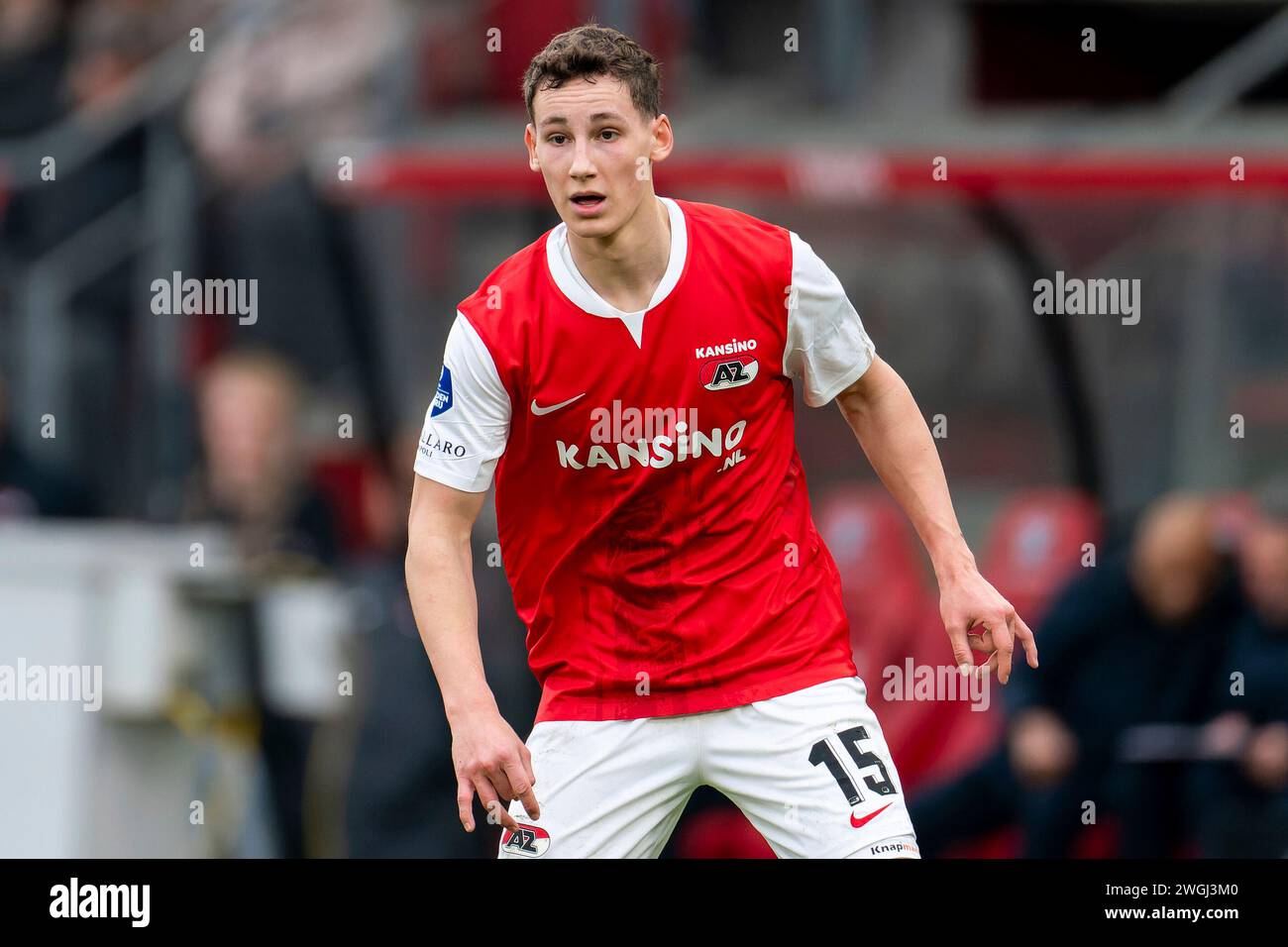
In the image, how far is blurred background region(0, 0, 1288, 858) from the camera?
833cm

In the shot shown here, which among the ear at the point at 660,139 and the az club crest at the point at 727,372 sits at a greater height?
the ear at the point at 660,139

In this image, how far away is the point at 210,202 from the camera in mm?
10906

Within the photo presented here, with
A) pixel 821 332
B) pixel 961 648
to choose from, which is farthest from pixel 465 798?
pixel 821 332

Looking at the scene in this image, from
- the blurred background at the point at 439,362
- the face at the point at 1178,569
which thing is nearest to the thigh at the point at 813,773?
the blurred background at the point at 439,362

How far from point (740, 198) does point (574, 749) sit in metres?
4.97

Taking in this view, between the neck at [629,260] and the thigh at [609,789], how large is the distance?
0.98 meters

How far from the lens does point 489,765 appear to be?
459cm

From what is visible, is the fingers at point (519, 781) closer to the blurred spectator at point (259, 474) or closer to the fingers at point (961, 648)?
the fingers at point (961, 648)

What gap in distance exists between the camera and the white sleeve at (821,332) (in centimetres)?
503

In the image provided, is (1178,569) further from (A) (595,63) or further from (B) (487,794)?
(B) (487,794)

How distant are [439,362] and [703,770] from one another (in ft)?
17.8

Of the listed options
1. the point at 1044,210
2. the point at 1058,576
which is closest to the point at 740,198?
the point at 1044,210

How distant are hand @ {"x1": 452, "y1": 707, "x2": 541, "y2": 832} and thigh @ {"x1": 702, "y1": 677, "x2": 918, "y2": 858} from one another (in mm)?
639

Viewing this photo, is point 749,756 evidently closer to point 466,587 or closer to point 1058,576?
point 466,587
